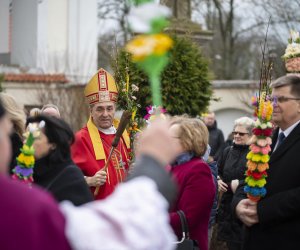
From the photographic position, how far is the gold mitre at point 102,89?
6.32m

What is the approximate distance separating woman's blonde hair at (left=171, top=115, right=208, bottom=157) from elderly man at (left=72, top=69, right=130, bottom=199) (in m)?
0.90

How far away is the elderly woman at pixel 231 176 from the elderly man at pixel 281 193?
2142mm

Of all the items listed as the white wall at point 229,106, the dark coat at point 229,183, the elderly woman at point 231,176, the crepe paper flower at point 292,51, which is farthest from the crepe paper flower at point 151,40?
the white wall at point 229,106

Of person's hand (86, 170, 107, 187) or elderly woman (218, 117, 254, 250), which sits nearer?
person's hand (86, 170, 107, 187)

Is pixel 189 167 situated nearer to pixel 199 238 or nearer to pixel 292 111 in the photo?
pixel 199 238

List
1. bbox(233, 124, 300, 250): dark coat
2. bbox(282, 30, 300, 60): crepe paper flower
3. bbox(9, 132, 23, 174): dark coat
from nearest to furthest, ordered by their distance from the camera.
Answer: bbox(233, 124, 300, 250): dark coat → bbox(9, 132, 23, 174): dark coat → bbox(282, 30, 300, 60): crepe paper flower

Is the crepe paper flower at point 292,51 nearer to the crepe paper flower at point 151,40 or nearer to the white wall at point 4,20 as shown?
the crepe paper flower at point 151,40

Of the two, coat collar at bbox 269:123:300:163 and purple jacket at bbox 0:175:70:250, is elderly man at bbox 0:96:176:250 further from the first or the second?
coat collar at bbox 269:123:300:163

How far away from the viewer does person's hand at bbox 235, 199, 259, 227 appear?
4.63 m

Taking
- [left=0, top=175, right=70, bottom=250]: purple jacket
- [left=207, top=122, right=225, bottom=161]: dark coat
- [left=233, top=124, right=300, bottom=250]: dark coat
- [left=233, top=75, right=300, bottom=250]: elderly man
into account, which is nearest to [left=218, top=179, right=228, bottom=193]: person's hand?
[left=233, top=75, right=300, bottom=250]: elderly man

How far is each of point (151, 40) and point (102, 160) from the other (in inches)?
147

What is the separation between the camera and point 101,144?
603 centimetres

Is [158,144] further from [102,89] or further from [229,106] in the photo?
[229,106]

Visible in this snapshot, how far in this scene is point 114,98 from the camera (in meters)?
6.45
